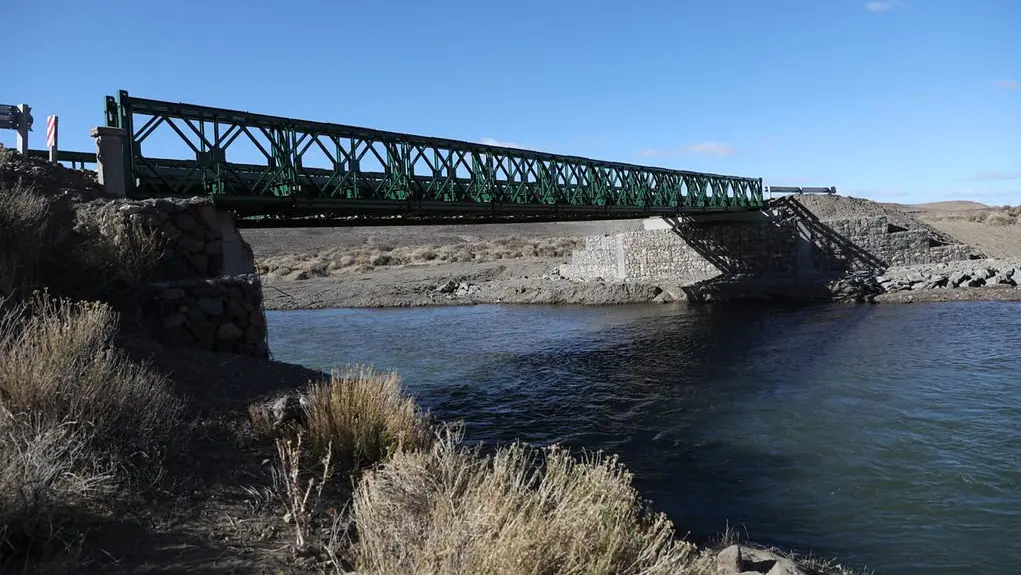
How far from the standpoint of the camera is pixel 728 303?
30938 mm

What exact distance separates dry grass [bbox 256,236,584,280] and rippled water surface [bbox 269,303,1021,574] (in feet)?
77.4

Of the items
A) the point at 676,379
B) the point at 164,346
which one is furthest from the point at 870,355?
the point at 164,346

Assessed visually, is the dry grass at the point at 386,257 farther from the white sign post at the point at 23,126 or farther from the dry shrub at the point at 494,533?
the dry shrub at the point at 494,533

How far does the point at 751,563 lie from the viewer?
18.5ft

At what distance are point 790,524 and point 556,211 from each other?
16197mm

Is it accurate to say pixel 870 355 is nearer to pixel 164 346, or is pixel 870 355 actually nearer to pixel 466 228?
pixel 164 346

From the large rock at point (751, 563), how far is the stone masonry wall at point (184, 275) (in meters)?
Answer: 7.80

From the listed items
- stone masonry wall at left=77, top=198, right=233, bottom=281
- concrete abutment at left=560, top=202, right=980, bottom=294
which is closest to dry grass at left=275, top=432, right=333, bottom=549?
stone masonry wall at left=77, top=198, right=233, bottom=281

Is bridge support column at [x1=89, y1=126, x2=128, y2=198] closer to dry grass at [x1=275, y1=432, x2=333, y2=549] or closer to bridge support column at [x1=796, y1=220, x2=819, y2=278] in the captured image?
dry grass at [x1=275, y1=432, x2=333, y2=549]

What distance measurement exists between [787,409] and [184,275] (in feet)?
34.9

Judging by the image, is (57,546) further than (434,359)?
No

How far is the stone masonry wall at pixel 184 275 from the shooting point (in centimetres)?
934

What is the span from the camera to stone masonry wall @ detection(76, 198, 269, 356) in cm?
934

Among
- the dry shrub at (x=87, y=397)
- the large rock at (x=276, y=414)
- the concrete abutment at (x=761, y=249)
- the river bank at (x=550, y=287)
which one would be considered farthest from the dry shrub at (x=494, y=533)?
the concrete abutment at (x=761, y=249)
